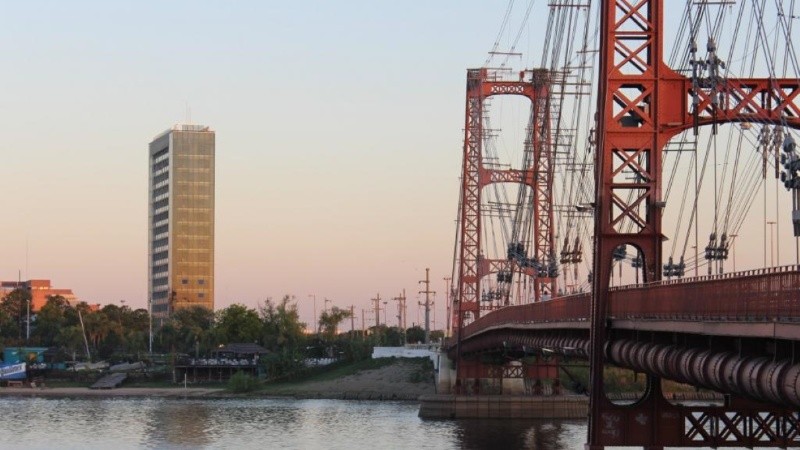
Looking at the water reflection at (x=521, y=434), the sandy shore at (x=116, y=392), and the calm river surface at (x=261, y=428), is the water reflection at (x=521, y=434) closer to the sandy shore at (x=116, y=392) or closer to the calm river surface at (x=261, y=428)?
the calm river surface at (x=261, y=428)

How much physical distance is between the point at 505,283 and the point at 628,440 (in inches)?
3050

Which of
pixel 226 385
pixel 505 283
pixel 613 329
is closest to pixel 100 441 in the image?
pixel 505 283

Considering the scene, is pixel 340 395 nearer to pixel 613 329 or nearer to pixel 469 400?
pixel 469 400

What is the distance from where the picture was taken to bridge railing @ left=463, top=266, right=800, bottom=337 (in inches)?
1180

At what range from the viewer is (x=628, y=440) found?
45.4 m

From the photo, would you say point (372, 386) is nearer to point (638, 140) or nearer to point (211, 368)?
point (211, 368)

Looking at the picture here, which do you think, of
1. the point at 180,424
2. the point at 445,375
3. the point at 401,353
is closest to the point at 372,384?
the point at 401,353

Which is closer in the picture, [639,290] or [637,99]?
[639,290]

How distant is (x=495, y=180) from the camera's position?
123 meters

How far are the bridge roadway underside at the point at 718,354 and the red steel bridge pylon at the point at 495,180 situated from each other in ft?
180

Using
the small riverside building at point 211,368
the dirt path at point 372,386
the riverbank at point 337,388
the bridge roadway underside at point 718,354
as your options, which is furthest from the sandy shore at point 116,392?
the bridge roadway underside at point 718,354

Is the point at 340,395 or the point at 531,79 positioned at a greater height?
the point at 531,79

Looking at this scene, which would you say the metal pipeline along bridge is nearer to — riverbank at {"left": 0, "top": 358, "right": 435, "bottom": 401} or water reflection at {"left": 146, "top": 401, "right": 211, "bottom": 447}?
water reflection at {"left": 146, "top": 401, "right": 211, "bottom": 447}

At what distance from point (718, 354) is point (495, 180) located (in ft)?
291
